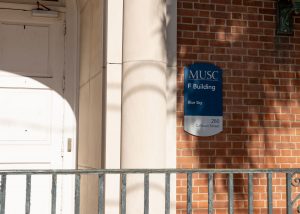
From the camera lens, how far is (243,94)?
5.52 m

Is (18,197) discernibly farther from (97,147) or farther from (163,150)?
(163,150)

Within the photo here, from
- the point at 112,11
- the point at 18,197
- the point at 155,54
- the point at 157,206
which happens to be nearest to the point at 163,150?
the point at 157,206

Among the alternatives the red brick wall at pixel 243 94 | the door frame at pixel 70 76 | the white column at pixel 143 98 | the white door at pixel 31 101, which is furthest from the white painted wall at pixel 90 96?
the red brick wall at pixel 243 94

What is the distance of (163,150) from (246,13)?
1.83 metres

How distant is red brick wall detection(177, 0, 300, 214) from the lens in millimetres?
5355

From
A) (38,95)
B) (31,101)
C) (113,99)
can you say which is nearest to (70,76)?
(38,95)

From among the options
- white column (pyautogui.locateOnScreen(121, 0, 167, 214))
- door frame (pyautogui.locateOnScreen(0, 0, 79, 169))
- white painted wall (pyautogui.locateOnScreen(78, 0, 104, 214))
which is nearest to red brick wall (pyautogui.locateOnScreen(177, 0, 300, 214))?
white column (pyautogui.locateOnScreen(121, 0, 167, 214))

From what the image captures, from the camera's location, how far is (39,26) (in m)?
6.55

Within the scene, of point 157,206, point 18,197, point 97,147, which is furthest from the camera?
point 18,197

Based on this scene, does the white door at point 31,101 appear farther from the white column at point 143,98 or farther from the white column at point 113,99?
the white column at point 143,98

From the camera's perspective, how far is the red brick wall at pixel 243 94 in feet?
17.6

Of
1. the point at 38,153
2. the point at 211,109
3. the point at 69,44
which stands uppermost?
the point at 69,44

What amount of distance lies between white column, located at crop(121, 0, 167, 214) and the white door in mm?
1816

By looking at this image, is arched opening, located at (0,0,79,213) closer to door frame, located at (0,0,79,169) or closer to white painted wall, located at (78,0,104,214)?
door frame, located at (0,0,79,169)
